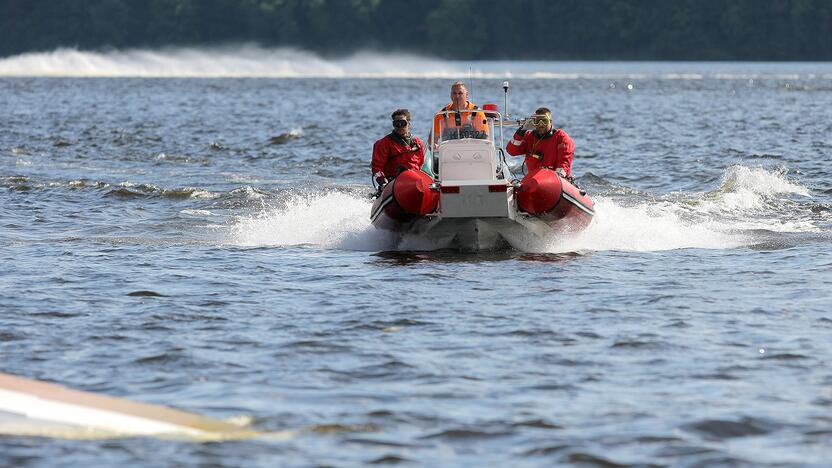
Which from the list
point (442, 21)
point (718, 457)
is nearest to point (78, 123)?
point (718, 457)

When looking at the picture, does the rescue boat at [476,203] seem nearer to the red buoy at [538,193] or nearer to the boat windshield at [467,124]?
the red buoy at [538,193]

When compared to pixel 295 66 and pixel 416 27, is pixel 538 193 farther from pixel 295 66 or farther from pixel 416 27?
pixel 416 27

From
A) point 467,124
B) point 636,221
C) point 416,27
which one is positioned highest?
point 416,27

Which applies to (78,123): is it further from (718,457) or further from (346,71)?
(346,71)

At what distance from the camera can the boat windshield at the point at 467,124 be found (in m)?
14.2

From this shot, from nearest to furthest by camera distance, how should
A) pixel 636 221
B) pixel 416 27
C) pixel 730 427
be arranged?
pixel 730 427
pixel 636 221
pixel 416 27

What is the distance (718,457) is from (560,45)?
11391 centimetres

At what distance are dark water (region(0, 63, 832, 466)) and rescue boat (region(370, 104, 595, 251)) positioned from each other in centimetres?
24

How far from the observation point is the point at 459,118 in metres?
14.4

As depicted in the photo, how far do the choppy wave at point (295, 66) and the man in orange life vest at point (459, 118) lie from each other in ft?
240

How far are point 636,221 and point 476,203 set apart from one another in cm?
304

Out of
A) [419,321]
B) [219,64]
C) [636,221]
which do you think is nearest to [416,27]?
[219,64]

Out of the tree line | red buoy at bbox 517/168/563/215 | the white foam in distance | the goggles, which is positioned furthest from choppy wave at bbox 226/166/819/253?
the tree line

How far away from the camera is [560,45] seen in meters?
119
